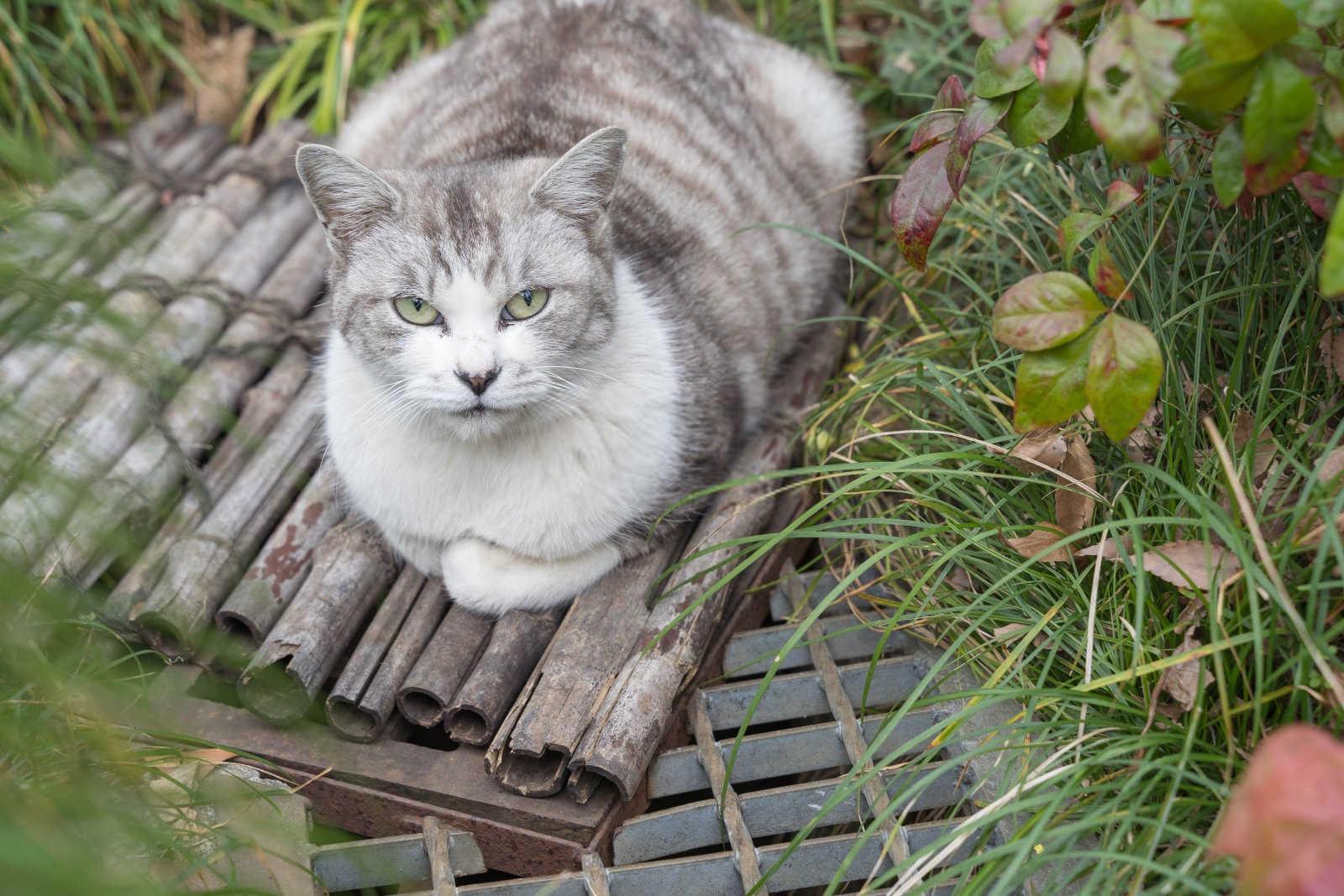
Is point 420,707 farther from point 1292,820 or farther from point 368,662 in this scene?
point 1292,820

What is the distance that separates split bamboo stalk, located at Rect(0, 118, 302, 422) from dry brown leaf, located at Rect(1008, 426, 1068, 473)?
69.3 inches

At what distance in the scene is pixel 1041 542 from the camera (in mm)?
2369

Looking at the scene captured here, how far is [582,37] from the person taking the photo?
11.6 ft

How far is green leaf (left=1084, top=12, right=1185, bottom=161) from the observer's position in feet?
5.19

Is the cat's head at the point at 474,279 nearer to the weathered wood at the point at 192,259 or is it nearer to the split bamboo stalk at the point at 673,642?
the split bamboo stalk at the point at 673,642

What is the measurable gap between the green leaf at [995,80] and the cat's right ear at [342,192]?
1183mm

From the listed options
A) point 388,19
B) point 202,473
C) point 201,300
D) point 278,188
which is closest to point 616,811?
point 202,473

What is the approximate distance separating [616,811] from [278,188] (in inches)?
102

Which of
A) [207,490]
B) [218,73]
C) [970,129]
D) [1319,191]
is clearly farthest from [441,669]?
[218,73]

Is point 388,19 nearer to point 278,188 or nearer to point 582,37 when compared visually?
point 278,188

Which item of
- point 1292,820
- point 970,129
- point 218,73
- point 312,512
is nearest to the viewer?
point 1292,820

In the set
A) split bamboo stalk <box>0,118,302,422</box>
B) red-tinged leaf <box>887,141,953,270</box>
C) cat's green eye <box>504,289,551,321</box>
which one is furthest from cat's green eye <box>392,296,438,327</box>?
red-tinged leaf <box>887,141,953,270</box>

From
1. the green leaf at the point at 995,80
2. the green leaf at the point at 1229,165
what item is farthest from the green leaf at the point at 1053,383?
the green leaf at the point at 995,80

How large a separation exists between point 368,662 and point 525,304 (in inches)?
33.6
